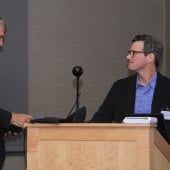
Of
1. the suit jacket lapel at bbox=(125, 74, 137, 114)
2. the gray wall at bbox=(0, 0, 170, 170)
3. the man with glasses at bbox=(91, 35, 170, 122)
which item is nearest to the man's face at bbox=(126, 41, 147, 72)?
the man with glasses at bbox=(91, 35, 170, 122)

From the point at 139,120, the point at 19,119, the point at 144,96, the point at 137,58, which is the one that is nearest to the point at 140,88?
the point at 144,96

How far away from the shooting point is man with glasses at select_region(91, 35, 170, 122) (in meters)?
3.54

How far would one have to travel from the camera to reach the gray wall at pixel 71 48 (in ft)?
14.4

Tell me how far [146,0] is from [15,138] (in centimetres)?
184

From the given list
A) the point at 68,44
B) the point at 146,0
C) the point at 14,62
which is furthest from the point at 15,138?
the point at 146,0

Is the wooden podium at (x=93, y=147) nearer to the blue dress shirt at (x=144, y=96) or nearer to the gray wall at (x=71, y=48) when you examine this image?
the blue dress shirt at (x=144, y=96)

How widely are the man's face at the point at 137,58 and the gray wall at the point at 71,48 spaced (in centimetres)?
95

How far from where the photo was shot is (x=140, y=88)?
3.65m

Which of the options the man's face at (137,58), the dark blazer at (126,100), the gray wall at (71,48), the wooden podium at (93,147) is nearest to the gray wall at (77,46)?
the gray wall at (71,48)

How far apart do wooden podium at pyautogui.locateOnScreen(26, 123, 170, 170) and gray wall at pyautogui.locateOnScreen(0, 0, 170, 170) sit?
6.20 ft

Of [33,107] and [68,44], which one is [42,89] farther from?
[68,44]

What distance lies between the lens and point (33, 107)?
14.3 feet

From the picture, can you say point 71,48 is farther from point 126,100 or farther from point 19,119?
point 19,119

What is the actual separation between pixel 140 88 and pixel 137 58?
0.22m
